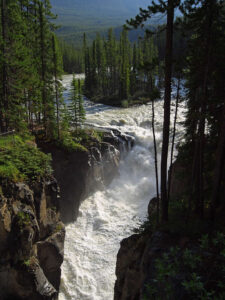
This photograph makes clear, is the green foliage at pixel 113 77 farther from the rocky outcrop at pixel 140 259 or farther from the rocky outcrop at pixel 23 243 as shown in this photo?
the rocky outcrop at pixel 140 259

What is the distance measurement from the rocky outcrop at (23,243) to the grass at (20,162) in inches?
24.9

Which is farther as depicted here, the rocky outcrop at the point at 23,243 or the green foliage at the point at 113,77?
the green foliage at the point at 113,77

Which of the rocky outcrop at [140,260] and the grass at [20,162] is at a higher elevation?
the grass at [20,162]

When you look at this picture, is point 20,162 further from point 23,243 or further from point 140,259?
point 140,259

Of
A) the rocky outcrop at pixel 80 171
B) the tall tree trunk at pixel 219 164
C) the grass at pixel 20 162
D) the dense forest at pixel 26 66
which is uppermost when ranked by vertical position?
the dense forest at pixel 26 66

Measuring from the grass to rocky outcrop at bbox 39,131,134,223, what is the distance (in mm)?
4578

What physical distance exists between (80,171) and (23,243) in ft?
36.8

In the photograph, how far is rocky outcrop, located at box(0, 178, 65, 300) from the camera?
12.6 m

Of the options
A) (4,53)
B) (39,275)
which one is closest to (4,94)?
(4,53)

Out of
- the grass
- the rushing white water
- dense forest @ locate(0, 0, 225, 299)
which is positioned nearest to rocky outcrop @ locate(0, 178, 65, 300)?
the grass

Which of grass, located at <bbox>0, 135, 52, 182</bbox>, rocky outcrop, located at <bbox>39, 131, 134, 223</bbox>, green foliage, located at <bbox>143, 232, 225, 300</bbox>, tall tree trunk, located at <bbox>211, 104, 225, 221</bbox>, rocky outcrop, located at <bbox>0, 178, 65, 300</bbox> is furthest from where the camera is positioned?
rocky outcrop, located at <bbox>39, 131, 134, 223</bbox>

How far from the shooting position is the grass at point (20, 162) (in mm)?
14262

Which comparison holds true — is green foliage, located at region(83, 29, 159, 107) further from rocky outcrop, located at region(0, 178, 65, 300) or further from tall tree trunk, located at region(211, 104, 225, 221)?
tall tree trunk, located at region(211, 104, 225, 221)

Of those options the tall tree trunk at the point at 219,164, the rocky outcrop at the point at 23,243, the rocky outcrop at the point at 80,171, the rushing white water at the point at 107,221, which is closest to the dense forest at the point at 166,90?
the tall tree trunk at the point at 219,164
